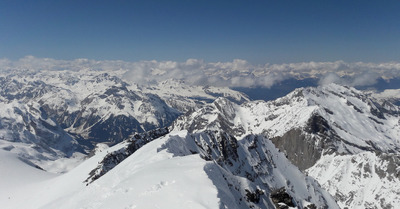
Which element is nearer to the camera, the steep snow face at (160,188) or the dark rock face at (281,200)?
the steep snow face at (160,188)

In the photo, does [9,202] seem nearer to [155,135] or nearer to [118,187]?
[118,187]

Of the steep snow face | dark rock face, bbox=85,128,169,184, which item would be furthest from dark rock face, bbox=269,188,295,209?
dark rock face, bbox=85,128,169,184

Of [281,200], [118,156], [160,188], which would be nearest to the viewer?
[160,188]

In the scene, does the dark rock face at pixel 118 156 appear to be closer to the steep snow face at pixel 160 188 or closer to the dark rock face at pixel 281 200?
the steep snow face at pixel 160 188

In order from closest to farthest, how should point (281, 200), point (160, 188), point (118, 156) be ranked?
point (160, 188)
point (281, 200)
point (118, 156)

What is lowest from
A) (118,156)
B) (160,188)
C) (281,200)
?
(281,200)

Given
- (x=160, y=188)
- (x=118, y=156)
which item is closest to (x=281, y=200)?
(x=160, y=188)

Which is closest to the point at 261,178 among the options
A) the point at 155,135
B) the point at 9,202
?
the point at 155,135

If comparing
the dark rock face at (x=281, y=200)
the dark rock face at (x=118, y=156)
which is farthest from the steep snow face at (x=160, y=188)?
the dark rock face at (x=118, y=156)

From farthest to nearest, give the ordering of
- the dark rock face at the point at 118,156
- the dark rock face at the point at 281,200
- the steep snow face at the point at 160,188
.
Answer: the dark rock face at the point at 118,156 < the dark rock face at the point at 281,200 < the steep snow face at the point at 160,188

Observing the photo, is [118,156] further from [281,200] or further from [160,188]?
[160,188]

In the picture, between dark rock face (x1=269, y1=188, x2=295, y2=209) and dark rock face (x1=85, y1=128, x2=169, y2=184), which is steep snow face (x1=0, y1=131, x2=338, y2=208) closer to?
dark rock face (x1=269, y1=188, x2=295, y2=209)
